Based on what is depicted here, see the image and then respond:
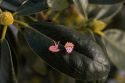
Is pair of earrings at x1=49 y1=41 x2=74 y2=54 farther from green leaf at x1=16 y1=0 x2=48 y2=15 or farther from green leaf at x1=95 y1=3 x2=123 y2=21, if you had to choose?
green leaf at x1=95 y1=3 x2=123 y2=21

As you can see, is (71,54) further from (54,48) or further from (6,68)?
(6,68)

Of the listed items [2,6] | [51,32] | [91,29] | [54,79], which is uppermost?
[2,6]

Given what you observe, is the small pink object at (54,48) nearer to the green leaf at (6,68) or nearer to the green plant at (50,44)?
the green plant at (50,44)

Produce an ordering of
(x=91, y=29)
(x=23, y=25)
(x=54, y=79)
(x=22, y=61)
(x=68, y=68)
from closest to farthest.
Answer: (x=68, y=68) → (x=23, y=25) → (x=91, y=29) → (x=54, y=79) → (x=22, y=61)

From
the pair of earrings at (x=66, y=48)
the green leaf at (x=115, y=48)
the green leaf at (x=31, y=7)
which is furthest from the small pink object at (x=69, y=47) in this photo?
the green leaf at (x=115, y=48)

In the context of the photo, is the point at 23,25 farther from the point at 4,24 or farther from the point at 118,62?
the point at 118,62

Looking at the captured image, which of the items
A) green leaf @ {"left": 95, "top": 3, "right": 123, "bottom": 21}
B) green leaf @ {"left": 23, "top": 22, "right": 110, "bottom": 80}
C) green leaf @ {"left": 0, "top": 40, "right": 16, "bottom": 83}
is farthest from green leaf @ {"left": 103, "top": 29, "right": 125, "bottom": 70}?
green leaf @ {"left": 0, "top": 40, "right": 16, "bottom": 83}

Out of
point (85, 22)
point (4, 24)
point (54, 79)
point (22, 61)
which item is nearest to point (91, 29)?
point (85, 22)
